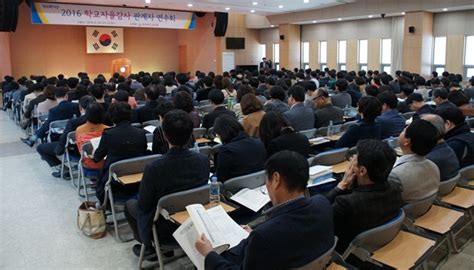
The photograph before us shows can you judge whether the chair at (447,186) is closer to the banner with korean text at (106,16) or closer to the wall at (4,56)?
the banner with korean text at (106,16)

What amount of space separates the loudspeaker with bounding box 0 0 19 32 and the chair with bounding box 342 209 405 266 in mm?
13084

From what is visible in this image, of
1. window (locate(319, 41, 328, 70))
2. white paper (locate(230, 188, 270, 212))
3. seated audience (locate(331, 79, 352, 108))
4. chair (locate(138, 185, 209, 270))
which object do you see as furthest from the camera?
window (locate(319, 41, 328, 70))

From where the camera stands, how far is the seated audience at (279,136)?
13.2ft

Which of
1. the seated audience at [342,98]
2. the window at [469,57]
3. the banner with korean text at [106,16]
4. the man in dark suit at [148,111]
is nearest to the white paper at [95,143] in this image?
the man in dark suit at [148,111]

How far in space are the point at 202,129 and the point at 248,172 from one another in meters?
2.13

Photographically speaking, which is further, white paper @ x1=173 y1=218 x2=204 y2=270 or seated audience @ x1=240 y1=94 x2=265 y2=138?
seated audience @ x1=240 y1=94 x2=265 y2=138

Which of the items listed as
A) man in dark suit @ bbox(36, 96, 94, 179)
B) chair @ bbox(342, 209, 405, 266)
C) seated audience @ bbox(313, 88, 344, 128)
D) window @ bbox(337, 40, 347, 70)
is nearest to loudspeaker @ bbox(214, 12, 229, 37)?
window @ bbox(337, 40, 347, 70)

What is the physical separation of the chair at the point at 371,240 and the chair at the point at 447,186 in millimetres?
1022

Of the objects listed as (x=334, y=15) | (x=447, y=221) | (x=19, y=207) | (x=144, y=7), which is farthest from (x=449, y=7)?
(x=19, y=207)

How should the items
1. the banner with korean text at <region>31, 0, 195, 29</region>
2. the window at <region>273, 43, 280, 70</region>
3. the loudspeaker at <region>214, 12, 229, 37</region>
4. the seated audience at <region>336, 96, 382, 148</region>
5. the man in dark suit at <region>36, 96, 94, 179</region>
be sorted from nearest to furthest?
the seated audience at <region>336, 96, 382, 148</region>
the man in dark suit at <region>36, 96, 94, 179</region>
the banner with korean text at <region>31, 0, 195, 29</region>
the loudspeaker at <region>214, 12, 229, 37</region>
the window at <region>273, 43, 280, 70</region>

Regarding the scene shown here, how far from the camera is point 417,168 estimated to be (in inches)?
117

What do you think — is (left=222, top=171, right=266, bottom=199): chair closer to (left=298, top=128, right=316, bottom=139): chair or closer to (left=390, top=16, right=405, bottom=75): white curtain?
(left=298, top=128, right=316, bottom=139): chair

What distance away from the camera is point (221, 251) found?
2305 mm

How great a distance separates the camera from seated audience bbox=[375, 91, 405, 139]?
5.23m
